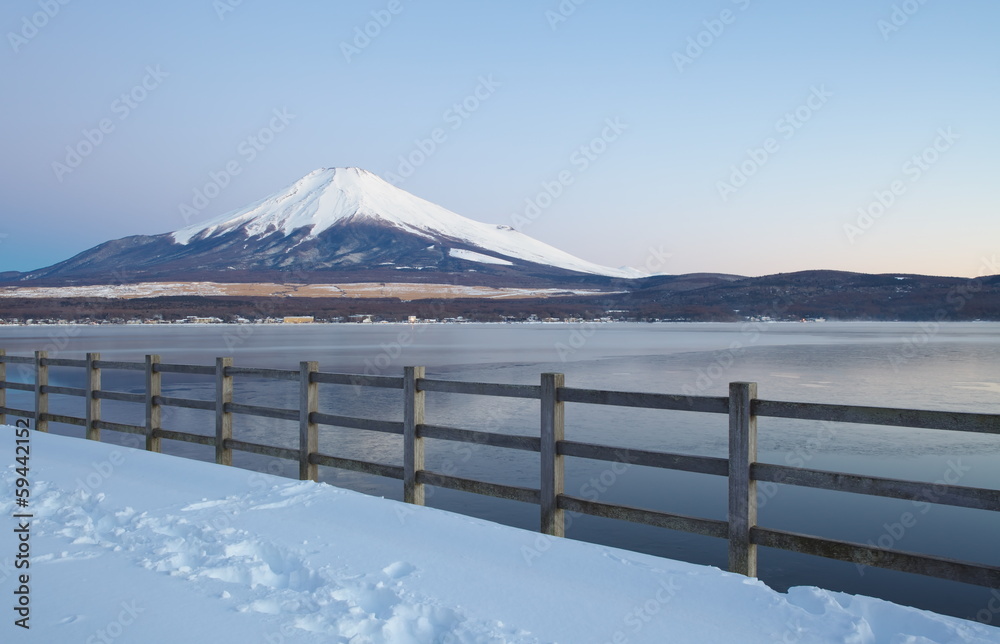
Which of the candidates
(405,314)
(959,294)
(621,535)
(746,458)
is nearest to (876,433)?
(621,535)

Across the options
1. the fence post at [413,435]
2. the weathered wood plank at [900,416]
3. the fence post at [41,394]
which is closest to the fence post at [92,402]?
the fence post at [41,394]

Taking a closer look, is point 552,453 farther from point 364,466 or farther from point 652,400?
point 364,466

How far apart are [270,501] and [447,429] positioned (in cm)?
165

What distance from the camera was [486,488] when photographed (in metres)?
6.97

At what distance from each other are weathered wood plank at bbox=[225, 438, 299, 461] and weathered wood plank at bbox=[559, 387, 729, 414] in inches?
139

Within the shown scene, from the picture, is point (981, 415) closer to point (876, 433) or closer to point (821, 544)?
point (821, 544)

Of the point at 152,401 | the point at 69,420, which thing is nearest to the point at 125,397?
the point at 152,401

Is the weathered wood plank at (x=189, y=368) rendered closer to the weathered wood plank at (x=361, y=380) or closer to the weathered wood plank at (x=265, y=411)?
the weathered wood plank at (x=265, y=411)

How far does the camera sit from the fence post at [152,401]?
10312mm

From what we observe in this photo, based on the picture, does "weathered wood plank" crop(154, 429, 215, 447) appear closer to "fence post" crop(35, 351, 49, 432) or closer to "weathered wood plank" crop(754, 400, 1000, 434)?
"fence post" crop(35, 351, 49, 432)

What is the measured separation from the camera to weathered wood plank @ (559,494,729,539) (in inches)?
224

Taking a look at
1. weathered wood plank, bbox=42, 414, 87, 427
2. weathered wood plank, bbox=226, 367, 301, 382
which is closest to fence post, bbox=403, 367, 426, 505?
weathered wood plank, bbox=226, 367, 301, 382

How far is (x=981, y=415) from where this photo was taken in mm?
4723

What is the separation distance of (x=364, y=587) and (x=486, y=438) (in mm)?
2324
